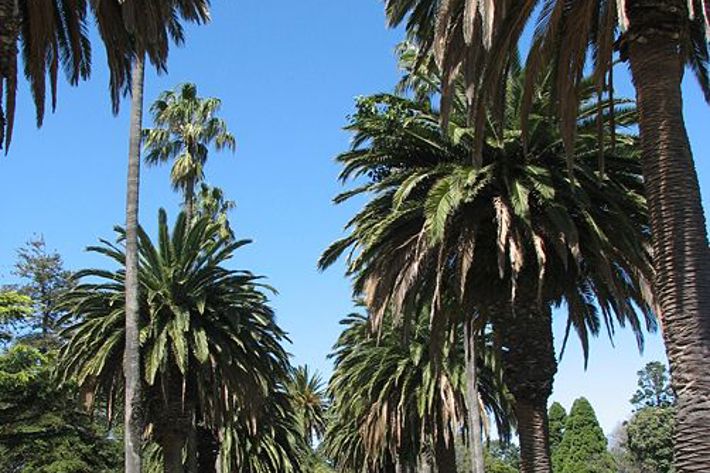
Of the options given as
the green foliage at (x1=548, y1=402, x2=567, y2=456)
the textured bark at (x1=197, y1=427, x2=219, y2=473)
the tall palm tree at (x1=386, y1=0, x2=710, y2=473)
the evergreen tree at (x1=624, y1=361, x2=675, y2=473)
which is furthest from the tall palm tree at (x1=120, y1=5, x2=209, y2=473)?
the green foliage at (x1=548, y1=402, x2=567, y2=456)

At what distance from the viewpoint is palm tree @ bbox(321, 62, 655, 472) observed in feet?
52.4

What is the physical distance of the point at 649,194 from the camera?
9.88 m

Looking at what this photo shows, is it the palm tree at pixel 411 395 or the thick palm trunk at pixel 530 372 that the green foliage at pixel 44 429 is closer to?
the palm tree at pixel 411 395

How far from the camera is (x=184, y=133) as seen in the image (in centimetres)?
3612

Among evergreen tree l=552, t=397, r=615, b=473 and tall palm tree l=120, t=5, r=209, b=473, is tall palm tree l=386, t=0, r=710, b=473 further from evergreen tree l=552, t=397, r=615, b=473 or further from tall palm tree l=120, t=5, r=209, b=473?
evergreen tree l=552, t=397, r=615, b=473

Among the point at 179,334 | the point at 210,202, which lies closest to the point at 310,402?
the point at 210,202

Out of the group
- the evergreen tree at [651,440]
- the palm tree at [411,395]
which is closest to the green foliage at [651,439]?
the evergreen tree at [651,440]

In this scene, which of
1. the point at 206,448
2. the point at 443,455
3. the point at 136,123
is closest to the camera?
the point at 136,123

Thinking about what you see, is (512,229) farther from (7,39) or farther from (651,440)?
(651,440)

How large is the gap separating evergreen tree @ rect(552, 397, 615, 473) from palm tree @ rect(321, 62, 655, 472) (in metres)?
59.9

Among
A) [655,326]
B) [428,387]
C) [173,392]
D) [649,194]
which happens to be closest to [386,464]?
[428,387]

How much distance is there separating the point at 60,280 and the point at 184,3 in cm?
3838

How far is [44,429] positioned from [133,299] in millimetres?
15021

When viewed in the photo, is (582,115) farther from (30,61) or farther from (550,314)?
(30,61)
